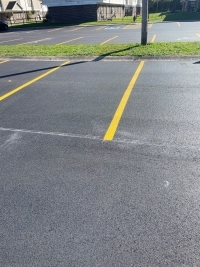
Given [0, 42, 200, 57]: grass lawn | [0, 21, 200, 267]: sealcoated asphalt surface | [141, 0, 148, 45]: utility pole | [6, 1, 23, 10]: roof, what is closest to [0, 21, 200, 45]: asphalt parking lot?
[141, 0, 148, 45]: utility pole

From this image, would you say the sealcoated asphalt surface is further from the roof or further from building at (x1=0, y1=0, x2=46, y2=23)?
the roof

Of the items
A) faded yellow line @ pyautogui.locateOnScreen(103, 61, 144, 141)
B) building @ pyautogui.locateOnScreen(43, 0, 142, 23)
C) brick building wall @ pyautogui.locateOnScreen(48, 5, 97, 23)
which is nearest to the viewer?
faded yellow line @ pyautogui.locateOnScreen(103, 61, 144, 141)

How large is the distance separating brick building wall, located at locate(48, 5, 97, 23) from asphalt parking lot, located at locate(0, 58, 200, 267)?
3334 cm

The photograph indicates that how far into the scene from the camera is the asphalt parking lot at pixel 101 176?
2.42m

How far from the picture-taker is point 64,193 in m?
3.15

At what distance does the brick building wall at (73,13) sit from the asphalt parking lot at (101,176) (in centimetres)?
3334

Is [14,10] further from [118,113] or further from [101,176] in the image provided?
[101,176]

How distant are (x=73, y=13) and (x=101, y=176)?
127 ft

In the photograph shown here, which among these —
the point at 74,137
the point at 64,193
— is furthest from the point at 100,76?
the point at 64,193

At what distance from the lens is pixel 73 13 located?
121ft

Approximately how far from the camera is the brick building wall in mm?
35781

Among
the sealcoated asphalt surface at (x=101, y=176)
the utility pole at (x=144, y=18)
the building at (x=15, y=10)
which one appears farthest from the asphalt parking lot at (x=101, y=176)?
the building at (x=15, y=10)

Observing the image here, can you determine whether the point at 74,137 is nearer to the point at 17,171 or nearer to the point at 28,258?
the point at 17,171

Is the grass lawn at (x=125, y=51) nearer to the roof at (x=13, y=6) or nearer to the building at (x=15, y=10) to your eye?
the building at (x=15, y=10)
